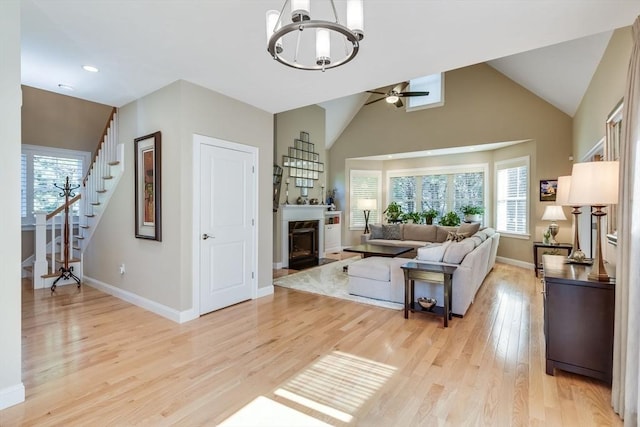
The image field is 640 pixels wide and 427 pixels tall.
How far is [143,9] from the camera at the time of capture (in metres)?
2.22

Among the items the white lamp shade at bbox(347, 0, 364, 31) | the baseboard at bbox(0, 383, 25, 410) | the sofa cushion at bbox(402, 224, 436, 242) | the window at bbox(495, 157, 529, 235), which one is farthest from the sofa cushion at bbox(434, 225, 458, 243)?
the baseboard at bbox(0, 383, 25, 410)

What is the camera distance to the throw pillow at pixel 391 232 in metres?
7.61

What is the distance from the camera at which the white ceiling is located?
2.18 metres

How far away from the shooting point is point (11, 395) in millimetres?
1988

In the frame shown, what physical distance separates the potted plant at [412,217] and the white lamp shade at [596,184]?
616 centimetres

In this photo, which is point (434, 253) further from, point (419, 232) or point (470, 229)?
point (419, 232)

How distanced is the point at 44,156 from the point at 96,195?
2.26 m

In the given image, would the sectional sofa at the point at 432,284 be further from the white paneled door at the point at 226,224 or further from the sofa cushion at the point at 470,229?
the white paneled door at the point at 226,224

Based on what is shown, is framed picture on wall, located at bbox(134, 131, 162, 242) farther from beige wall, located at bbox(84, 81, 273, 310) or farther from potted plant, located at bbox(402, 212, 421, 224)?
potted plant, located at bbox(402, 212, 421, 224)

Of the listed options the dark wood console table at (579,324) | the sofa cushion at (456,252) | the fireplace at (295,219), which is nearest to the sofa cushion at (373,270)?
the sofa cushion at (456,252)

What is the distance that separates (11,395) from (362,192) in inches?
321

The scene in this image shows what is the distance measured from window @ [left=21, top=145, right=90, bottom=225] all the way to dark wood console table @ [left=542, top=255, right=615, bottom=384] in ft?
23.5

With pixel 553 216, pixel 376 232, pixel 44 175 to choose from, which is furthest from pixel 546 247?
pixel 44 175

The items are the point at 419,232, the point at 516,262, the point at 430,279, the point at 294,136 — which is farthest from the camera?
the point at 419,232
